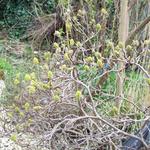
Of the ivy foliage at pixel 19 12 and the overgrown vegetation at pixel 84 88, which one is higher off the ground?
the overgrown vegetation at pixel 84 88

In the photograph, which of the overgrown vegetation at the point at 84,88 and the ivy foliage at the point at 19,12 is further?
the ivy foliage at the point at 19,12

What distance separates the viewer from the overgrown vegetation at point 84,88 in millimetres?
2693

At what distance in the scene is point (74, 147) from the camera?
283cm

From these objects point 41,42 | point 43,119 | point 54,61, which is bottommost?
point 41,42

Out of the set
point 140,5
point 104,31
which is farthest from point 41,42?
point 140,5

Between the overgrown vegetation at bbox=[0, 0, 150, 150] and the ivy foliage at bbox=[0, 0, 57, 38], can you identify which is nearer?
the overgrown vegetation at bbox=[0, 0, 150, 150]

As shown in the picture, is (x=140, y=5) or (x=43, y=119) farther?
(x=140, y=5)

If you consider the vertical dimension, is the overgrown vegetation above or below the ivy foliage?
above

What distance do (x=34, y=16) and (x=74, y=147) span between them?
6.07 meters

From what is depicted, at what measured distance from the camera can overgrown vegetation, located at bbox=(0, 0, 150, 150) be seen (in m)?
2.69

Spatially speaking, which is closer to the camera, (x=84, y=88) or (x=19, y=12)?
(x=84, y=88)

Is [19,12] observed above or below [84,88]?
below

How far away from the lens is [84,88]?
3385 mm

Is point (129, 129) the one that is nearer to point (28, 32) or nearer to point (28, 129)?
point (28, 129)
